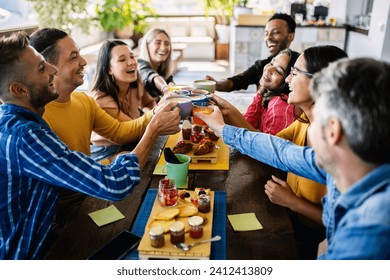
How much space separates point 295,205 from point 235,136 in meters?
0.37

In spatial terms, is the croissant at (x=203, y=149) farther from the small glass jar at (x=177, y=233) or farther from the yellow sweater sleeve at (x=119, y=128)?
the small glass jar at (x=177, y=233)

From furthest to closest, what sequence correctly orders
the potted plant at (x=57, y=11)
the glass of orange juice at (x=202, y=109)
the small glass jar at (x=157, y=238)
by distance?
the potted plant at (x=57, y=11), the glass of orange juice at (x=202, y=109), the small glass jar at (x=157, y=238)

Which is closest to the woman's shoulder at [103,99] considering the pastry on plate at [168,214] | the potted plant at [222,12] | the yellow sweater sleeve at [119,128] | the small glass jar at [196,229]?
the yellow sweater sleeve at [119,128]

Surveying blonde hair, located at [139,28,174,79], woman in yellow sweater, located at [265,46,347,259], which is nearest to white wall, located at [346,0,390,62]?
blonde hair, located at [139,28,174,79]

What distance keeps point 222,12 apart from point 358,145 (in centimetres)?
834

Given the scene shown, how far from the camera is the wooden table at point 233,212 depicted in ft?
3.74

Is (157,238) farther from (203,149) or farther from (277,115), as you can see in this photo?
(277,115)

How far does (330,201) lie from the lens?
1126 mm

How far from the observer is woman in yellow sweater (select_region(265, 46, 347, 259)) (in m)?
1.43

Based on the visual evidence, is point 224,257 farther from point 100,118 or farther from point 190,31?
point 190,31

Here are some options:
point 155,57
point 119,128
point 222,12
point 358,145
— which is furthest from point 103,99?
point 222,12

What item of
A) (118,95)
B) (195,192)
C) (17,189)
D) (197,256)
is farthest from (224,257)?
(118,95)

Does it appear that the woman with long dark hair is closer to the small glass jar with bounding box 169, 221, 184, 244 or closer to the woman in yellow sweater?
the woman in yellow sweater

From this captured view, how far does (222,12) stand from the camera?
8.61m
